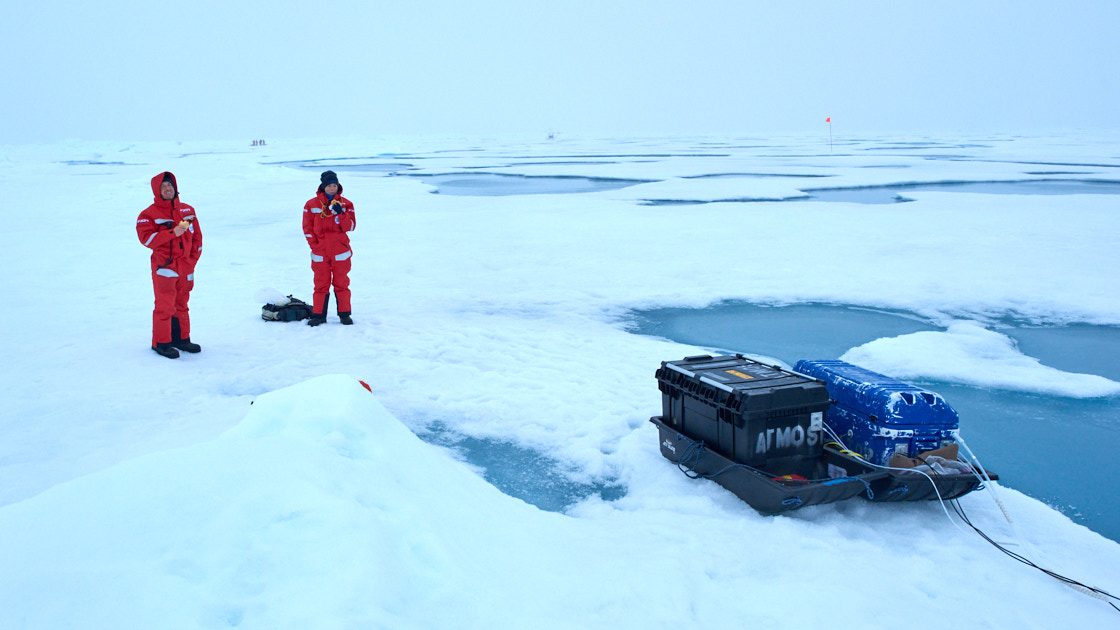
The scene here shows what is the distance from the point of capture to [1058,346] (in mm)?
5355

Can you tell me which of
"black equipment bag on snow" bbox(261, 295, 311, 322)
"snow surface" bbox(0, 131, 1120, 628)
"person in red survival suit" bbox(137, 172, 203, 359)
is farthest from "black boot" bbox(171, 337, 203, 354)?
"black equipment bag on snow" bbox(261, 295, 311, 322)

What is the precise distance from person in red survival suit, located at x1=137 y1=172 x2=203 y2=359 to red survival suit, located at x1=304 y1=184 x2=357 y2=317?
3.11ft

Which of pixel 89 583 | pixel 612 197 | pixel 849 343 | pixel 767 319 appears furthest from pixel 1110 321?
pixel 612 197

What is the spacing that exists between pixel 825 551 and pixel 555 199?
1405 centimetres

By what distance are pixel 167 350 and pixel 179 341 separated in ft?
0.43

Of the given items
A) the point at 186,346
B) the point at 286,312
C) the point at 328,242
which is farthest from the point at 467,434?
the point at 286,312

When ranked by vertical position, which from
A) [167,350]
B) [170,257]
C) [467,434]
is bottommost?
[467,434]

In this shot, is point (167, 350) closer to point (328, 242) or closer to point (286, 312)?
point (286, 312)

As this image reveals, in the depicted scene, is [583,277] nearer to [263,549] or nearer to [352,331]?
[352,331]

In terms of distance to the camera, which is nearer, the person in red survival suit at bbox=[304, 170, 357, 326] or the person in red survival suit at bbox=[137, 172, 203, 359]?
the person in red survival suit at bbox=[137, 172, 203, 359]

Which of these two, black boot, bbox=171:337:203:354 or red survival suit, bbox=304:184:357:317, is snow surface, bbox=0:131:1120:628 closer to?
black boot, bbox=171:337:203:354

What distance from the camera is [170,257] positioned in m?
4.85

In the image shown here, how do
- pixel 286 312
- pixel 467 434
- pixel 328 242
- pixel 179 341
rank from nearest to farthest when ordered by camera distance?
pixel 467 434
pixel 179 341
pixel 328 242
pixel 286 312

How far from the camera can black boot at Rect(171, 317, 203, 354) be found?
5.11 m
